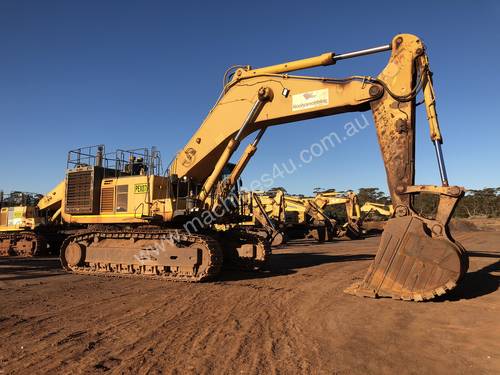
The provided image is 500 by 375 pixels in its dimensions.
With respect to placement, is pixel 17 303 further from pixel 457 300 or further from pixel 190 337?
pixel 457 300

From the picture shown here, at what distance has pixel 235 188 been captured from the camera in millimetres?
12812

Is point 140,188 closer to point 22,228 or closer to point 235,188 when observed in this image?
point 235,188

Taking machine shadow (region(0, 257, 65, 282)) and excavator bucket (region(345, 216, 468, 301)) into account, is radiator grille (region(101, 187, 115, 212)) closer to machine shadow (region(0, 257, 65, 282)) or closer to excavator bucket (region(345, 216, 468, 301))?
machine shadow (region(0, 257, 65, 282))

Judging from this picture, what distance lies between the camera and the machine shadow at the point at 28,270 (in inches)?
467

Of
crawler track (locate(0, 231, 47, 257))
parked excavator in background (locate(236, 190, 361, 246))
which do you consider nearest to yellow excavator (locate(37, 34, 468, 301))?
crawler track (locate(0, 231, 47, 257))

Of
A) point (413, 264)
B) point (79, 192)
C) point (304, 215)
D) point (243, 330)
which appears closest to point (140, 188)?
point (79, 192)

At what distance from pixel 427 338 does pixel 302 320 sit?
1906 millimetres

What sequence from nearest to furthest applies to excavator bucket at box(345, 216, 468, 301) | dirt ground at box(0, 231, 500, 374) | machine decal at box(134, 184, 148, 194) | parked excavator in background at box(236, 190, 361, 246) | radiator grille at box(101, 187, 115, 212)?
1. dirt ground at box(0, 231, 500, 374)
2. excavator bucket at box(345, 216, 468, 301)
3. machine decal at box(134, 184, 148, 194)
4. radiator grille at box(101, 187, 115, 212)
5. parked excavator in background at box(236, 190, 361, 246)

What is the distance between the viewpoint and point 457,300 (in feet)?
25.9

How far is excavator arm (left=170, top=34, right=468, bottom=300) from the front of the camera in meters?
7.47

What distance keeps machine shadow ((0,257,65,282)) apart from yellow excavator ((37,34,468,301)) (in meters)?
0.78

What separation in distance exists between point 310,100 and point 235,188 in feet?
13.2

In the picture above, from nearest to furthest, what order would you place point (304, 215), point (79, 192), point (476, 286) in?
point (476, 286), point (79, 192), point (304, 215)

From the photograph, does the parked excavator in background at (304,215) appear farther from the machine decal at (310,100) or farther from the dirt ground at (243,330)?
the dirt ground at (243,330)
